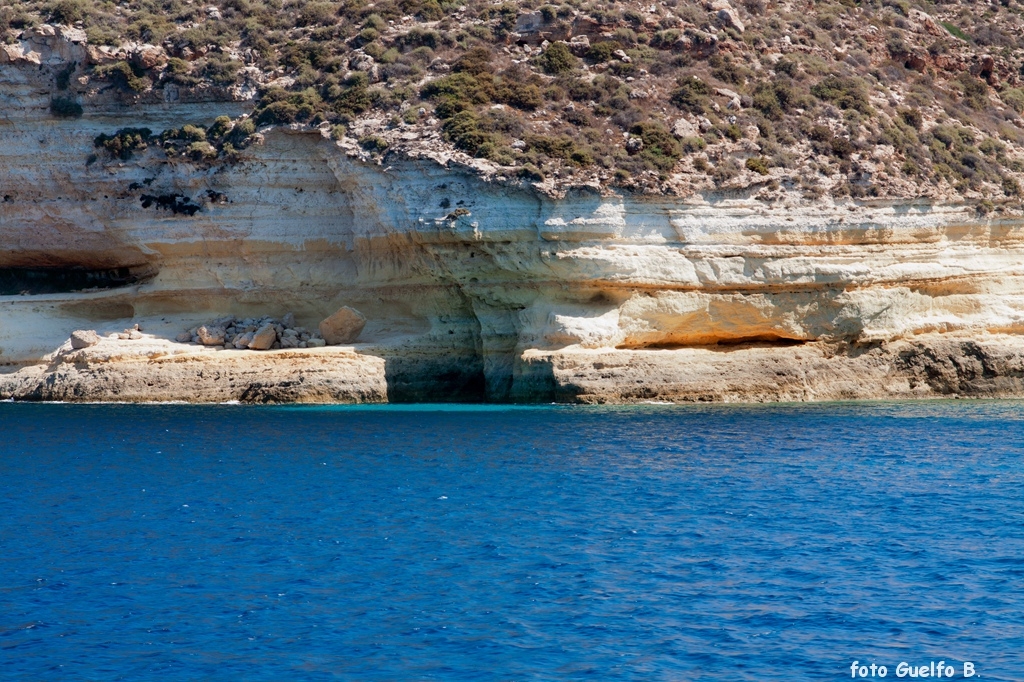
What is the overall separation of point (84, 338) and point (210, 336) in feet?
11.8

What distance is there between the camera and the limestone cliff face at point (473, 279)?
31.3 metres

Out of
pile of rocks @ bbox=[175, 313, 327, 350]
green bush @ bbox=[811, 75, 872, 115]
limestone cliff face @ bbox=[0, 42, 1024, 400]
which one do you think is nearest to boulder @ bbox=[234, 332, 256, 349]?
pile of rocks @ bbox=[175, 313, 327, 350]

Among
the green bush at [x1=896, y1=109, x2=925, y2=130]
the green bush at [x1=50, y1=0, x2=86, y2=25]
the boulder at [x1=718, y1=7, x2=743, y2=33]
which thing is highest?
the boulder at [x1=718, y1=7, x2=743, y2=33]

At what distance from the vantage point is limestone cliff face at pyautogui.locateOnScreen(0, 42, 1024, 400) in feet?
103

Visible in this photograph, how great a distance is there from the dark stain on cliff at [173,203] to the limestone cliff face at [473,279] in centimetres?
10

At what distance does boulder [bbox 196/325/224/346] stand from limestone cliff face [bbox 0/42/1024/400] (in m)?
0.93

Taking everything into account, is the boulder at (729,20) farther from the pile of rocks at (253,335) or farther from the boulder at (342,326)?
the pile of rocks at (253,335)

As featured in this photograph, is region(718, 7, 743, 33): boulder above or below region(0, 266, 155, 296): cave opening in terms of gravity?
above

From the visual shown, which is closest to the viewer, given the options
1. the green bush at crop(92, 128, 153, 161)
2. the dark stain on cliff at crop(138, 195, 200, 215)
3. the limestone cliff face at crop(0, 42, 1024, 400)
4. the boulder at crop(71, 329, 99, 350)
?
the limestone cliff face at crop(0, 42, 1024, 400)

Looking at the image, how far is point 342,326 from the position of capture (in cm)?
3419

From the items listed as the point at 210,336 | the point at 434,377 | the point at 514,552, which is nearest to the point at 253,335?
the point at 210,336

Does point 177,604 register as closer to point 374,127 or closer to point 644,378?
point 644,378

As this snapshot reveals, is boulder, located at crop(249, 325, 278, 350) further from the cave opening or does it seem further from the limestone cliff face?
the cave opening

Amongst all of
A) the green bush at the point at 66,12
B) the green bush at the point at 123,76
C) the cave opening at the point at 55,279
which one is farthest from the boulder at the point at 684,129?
the green bush at the point at 66,12
